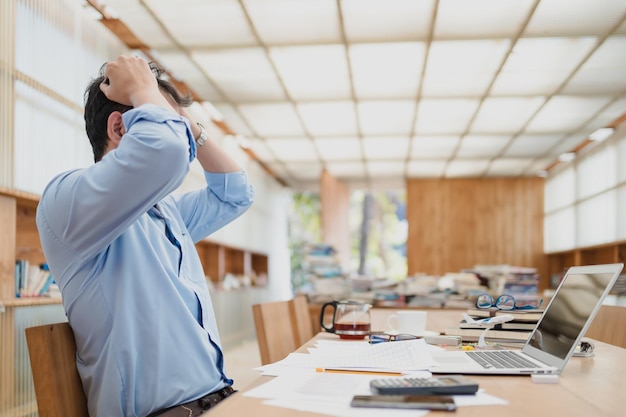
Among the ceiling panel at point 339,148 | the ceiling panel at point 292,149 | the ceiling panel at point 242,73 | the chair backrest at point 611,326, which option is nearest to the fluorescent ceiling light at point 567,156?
the ceiling panel at point 339,148

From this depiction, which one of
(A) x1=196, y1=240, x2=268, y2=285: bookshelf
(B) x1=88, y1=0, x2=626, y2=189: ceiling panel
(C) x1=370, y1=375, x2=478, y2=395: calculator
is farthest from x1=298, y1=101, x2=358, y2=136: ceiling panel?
(C) x1=370, y1=375, x2=478, y2=395: calculator

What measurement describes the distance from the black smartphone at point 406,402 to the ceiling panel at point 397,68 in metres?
3.86

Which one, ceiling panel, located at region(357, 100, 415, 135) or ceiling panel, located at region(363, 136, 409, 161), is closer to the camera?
ceiling panel, located at region(357, 100, 415, 135)

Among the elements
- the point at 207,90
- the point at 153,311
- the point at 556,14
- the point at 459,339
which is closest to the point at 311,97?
the point at 207,90

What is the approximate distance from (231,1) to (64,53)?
1.14m

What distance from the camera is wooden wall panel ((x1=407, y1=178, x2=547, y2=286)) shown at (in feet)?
36.0

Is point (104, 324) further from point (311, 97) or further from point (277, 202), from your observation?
point (277, 202)

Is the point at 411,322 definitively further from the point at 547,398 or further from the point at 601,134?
the point at 601,134

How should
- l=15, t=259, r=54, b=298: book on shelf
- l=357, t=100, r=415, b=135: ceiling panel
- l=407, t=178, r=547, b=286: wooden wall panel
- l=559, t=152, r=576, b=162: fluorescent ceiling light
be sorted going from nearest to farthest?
l=15, t=259, r=54, b=298: book on shelf → l=357, t=100, r=415, b=135: ceiling panel → l=559, t=152, r=576, b=162: fluorescent ceiling light → l=407, t=178, r=547, b=286: wooden wall panel

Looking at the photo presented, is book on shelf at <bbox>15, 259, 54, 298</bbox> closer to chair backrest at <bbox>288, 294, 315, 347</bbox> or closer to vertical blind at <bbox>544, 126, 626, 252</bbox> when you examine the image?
chair backrest at <bbox>288, 294, 315, 347</bbox>

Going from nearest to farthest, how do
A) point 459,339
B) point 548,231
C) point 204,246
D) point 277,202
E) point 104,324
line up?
point 104,324 → point 459,339 → point 204,246 → point 548,231 → point 277,202

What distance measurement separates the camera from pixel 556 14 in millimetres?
4598

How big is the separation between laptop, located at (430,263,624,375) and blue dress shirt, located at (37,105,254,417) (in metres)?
0.51

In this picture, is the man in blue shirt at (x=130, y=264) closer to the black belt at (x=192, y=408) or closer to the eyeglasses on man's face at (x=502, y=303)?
the black belt at (x=192, y=408)
